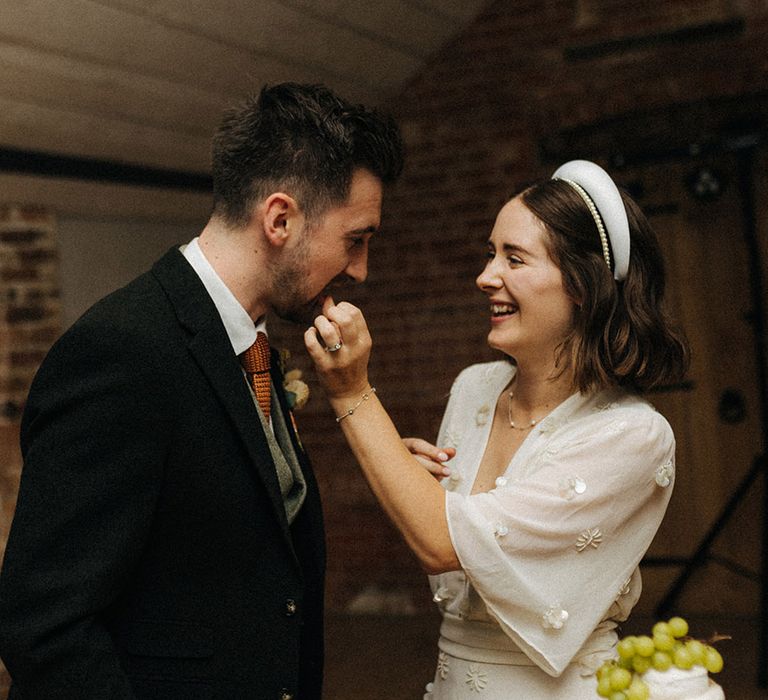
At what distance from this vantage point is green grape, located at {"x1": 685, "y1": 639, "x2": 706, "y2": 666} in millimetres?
1300

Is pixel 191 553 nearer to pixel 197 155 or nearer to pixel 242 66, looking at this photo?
pixel 242 66

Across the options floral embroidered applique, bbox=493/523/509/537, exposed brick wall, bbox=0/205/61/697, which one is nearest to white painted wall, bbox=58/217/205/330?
exposed brick wall, bbox=0/205/61/697

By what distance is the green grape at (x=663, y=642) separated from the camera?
1.30m

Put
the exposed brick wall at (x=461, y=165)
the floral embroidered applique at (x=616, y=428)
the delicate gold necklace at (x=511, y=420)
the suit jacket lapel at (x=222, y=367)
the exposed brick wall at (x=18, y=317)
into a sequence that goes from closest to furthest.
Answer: the suit jacket lapel at (x=222, y=367)
the floral embroidered applique at (x=616, y=428)
the delicate gold necklace at (x=511, y=420)
the exposed brick wall at (x=18, y=317)
the exposed brick wall at (x=461, y=165)

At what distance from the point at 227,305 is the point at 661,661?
0.86 m

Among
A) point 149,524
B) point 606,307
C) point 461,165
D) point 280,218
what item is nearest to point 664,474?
point 606,307

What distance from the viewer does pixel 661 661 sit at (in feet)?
4.23

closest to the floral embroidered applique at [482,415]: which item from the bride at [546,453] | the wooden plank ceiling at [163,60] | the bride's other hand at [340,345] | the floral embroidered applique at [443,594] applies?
the bride at [546,453]

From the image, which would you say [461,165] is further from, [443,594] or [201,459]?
[201,459]

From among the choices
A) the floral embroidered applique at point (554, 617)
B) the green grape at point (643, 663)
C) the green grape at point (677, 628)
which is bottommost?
the floral embroidered applique at point (554, 617)

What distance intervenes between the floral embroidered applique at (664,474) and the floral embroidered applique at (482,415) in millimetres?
422

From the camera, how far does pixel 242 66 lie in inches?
163

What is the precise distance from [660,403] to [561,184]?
10.5 ft

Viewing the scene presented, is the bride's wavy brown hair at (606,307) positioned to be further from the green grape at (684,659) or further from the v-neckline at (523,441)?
the green grape at (684,659)
